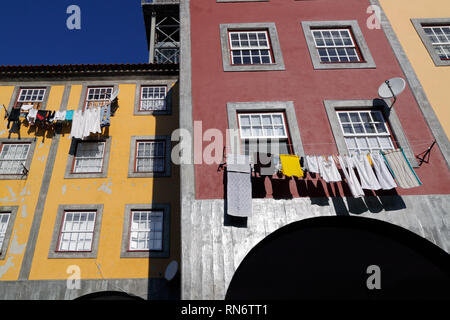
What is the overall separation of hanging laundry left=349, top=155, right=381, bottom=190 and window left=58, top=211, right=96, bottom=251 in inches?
384

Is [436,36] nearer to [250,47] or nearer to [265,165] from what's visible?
[250,47]

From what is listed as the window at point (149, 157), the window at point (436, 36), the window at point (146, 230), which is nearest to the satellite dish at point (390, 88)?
the window at point (436, 36)

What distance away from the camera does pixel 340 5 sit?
12.8m

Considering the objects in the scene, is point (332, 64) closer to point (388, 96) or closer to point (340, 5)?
point (388, 96)

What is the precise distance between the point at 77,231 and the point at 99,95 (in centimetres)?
691

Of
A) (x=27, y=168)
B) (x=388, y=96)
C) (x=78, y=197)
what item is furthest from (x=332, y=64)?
(x=27, y=168)

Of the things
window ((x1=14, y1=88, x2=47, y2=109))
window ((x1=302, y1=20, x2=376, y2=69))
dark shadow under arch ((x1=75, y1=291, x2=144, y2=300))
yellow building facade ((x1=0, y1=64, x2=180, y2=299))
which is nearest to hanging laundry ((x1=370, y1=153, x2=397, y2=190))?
window ((x1=302, y1=20, x2=376, y2=69))

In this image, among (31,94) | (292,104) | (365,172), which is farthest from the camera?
(31,94)

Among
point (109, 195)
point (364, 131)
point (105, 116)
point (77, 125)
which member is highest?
point (105, 116)

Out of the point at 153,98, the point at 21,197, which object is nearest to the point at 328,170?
the point at 153,98

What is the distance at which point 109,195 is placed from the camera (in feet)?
41.7

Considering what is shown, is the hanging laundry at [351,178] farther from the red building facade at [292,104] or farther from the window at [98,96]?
the window at [98,96]

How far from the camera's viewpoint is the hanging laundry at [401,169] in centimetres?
831

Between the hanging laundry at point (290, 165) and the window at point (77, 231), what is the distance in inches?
316
